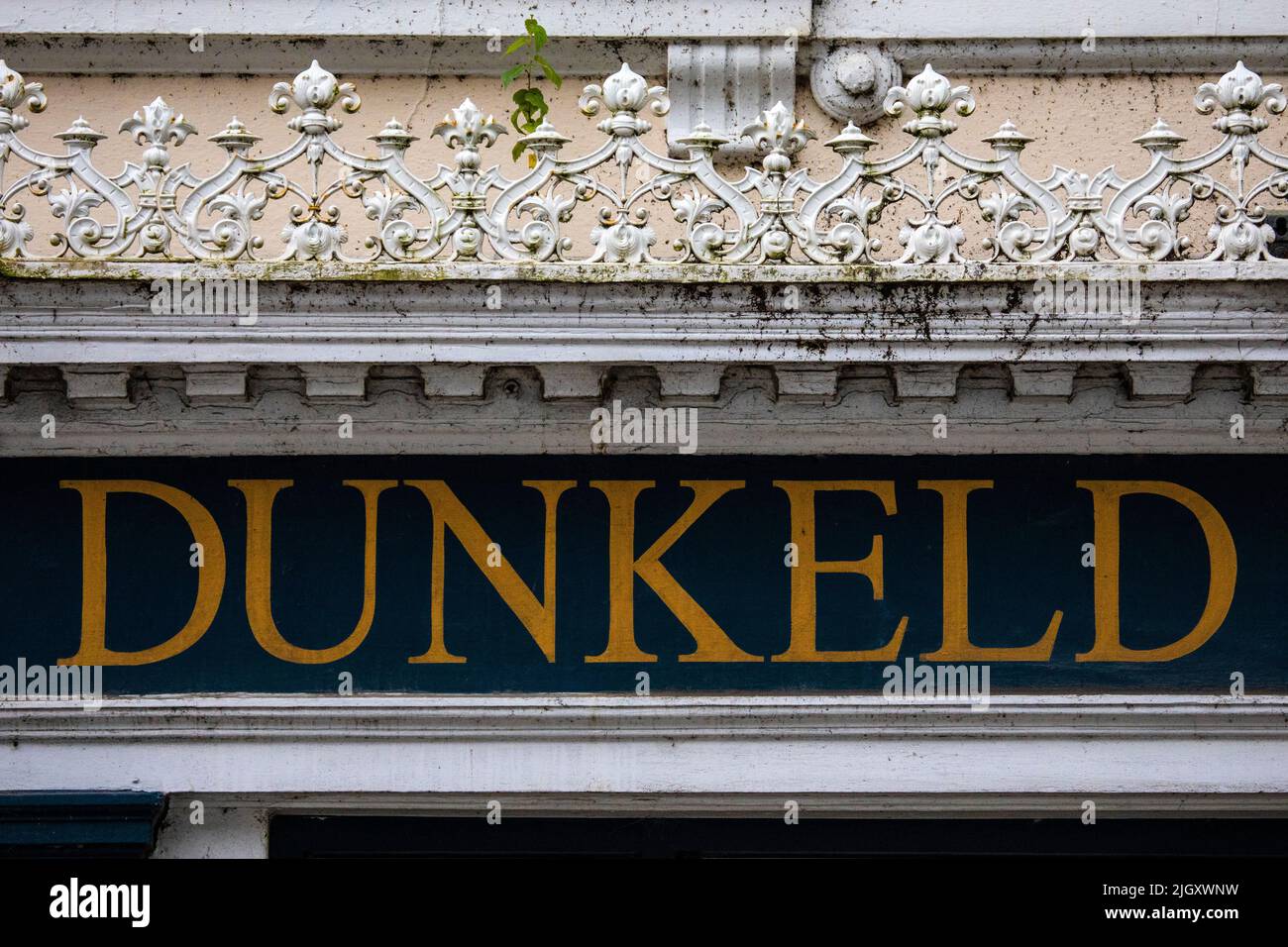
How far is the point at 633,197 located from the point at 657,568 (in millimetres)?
1420

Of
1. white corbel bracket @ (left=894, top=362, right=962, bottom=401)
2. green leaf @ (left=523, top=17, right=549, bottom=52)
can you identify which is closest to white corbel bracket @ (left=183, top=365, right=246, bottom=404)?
green leaf @ (left=523, top=17, right=549, bottom=52)

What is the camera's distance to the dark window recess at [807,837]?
6543 mm

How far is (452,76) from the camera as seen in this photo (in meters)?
7.26

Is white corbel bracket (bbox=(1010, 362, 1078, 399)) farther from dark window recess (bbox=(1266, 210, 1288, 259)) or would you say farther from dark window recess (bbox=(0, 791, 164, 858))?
dark window recess (bbox=(0, 791, 164, 858))

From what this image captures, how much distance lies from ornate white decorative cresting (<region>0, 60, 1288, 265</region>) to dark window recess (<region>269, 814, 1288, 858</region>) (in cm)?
218

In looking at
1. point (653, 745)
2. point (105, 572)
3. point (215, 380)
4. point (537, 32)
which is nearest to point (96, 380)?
point (215, 380)

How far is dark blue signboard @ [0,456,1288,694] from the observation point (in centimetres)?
642

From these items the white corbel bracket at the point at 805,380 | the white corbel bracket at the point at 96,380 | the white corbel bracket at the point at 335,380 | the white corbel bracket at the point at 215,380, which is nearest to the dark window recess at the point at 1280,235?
the white corbel bracket at the point at 805,380

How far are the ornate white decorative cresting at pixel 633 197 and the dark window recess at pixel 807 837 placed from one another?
7.15 feet

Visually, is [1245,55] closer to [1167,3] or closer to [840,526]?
[1167,3]

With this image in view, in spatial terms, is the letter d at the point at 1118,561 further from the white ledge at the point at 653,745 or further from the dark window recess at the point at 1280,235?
A: the dark window recess at the point at 1280,235

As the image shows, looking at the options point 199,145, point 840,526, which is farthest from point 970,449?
point 199,145
